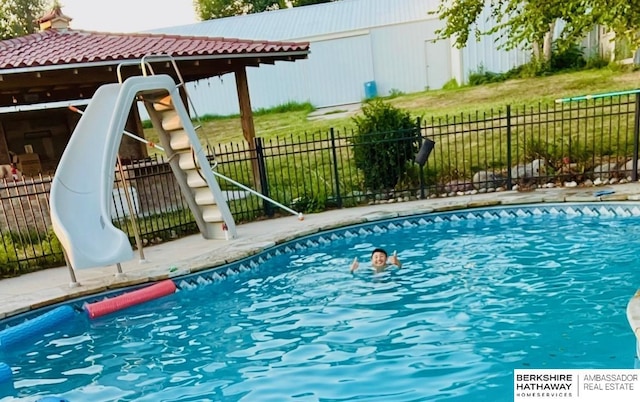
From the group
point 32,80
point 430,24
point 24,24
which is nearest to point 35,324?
point 32,80

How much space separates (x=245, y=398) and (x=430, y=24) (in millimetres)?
19774

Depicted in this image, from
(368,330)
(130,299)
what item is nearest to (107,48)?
(130,299)

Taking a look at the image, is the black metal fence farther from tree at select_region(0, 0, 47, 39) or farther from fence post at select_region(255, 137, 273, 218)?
tree at select_region(0, 0, 47, 39)

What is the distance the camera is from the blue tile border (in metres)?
Answer: 7.39

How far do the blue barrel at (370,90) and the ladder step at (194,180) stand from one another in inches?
565

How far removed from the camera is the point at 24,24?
47406 millimetres

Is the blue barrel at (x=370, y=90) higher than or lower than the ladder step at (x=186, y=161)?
higher

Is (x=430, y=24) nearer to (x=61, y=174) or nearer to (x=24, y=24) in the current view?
(x=61, y=174)

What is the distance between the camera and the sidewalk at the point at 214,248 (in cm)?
689

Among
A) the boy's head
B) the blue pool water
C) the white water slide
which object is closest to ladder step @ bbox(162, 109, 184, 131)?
the white water slide

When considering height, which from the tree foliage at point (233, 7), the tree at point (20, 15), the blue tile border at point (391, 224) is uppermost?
the tree at point (20, 15)

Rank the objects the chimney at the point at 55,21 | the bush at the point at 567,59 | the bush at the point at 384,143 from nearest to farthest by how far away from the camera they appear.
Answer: the bush at the point at 384,143, the chimney at the point at 55,21, the bush at the point at 567,59

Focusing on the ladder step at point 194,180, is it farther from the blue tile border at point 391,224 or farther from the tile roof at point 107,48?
the tile roof at point 107,48

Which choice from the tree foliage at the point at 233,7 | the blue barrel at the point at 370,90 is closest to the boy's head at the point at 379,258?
the blue barrel at the point at 370,90
